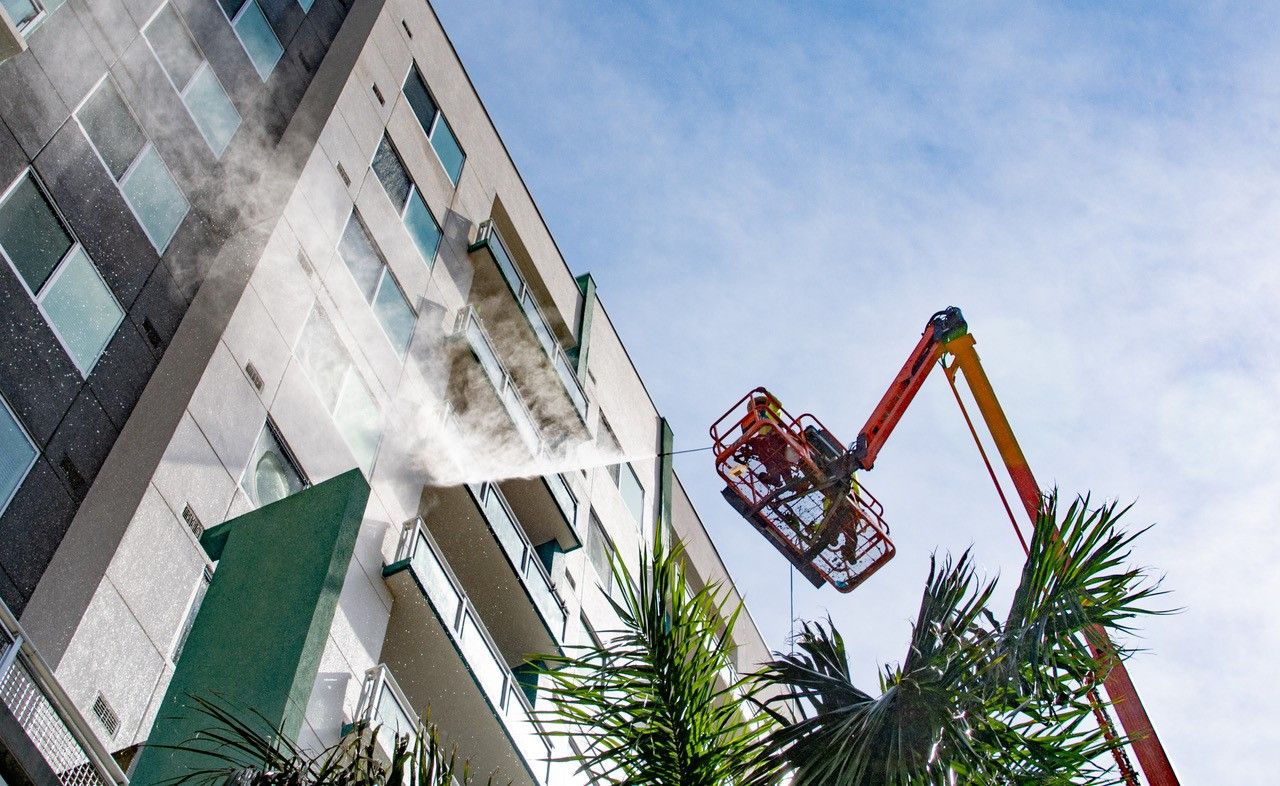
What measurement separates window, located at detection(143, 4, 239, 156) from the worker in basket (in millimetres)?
10448

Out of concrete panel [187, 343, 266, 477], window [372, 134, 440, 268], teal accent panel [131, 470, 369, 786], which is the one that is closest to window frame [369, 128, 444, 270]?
window [372, 134, 440, 268]

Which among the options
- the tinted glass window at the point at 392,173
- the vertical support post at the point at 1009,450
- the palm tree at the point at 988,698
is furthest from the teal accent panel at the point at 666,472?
the palm tree at the point at 988,698

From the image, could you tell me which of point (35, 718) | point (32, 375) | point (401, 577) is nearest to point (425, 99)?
point (401, 577)

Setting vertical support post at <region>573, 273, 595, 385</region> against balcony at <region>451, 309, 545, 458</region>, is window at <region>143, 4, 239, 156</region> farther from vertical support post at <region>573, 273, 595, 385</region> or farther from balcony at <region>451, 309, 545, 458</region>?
vertical support post at <region>573, 273, 595, 385</region>

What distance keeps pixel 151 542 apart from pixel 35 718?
121 inches

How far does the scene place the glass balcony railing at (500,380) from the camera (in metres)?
16.7

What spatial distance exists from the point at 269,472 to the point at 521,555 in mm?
4663

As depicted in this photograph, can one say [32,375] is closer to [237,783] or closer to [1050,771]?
[237,783]

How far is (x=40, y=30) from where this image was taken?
1070cm

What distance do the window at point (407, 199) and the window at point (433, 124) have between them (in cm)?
142

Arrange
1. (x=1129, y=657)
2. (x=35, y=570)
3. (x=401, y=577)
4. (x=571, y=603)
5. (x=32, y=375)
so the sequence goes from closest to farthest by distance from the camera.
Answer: (x=1129, y=657), (x=35, y=570), (x=32, y=375), (x=401, y=577), (x=571, y=603)

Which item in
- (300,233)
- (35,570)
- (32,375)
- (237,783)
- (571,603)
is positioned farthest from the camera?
(571,603)

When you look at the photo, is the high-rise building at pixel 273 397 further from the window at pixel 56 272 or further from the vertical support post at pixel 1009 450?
the vertical support post at pixel 1009 450

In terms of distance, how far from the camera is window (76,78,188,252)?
1129 cm
